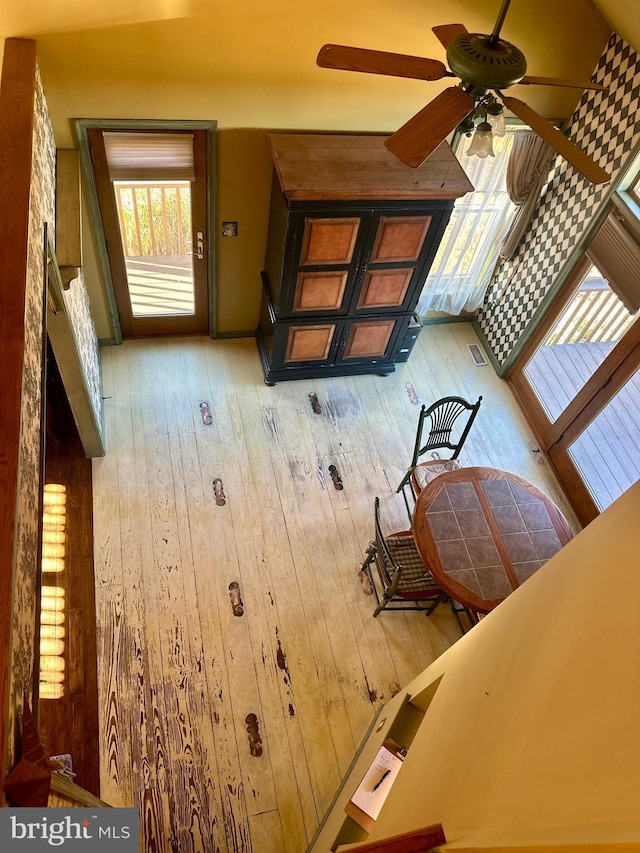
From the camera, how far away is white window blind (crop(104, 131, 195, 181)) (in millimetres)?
4016

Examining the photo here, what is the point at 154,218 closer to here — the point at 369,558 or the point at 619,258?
the point at 369,558

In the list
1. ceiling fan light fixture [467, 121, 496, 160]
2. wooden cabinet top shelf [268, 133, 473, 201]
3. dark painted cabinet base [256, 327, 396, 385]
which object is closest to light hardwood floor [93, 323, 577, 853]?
dark painted cabinet base [256, 327, 396, 385]

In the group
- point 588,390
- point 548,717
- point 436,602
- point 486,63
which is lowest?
point 548,717

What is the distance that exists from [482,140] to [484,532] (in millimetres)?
2196

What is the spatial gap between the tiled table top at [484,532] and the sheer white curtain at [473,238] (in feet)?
7.12

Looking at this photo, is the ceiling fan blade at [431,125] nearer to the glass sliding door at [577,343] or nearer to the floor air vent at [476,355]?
the glass sliding door at [577,343]

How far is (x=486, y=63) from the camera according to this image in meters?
2.09

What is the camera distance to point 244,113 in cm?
396

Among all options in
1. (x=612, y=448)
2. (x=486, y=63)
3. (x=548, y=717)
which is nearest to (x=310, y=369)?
(x=612, y=448)

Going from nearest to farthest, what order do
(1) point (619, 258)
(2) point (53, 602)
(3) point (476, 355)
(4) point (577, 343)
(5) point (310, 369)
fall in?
(2) point (53, 602) < (1) point (619, 258) < (4) point (577, 343) < (5) point (310, 369) < (3) point (476, 355)

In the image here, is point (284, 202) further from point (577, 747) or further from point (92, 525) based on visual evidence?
point (577, 747)

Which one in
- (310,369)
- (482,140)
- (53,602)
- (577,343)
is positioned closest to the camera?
(482,140)

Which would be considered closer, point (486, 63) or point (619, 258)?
point (486, 63)

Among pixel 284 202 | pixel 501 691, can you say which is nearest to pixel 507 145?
pixel 284 202
